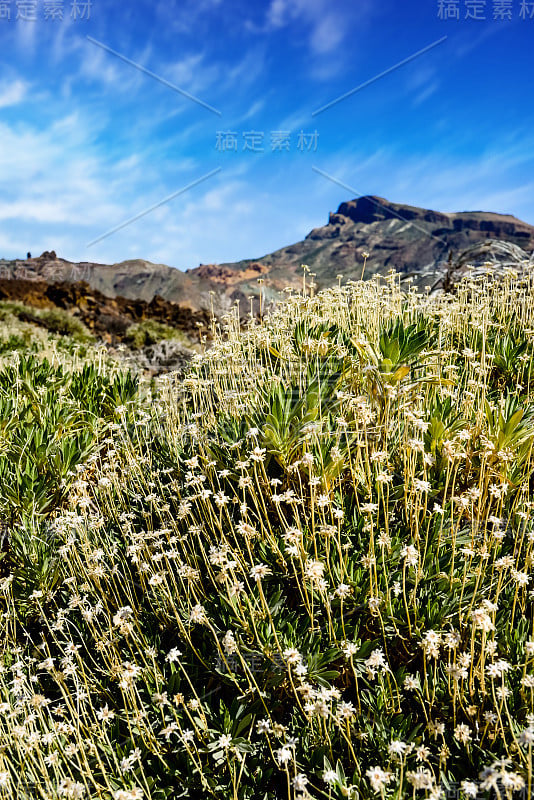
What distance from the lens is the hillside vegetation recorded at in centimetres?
231

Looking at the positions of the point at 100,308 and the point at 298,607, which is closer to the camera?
the point at 298,607

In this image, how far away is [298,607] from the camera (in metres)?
3.11

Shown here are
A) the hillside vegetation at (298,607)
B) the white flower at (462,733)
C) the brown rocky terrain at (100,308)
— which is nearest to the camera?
the white flower at (462,733)

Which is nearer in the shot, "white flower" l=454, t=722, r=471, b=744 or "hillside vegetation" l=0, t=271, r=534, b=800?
"white flower" l=454, t=722, r=471, b=744

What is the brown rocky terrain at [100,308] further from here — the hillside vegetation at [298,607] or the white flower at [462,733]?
the white flower at [462,733]

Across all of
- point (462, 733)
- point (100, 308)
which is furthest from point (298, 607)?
point (100, 308)

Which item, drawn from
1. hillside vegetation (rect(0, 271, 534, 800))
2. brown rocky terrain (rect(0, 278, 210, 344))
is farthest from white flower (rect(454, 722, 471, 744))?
brown rocky terrain (rect(0, 278, 210, 344))

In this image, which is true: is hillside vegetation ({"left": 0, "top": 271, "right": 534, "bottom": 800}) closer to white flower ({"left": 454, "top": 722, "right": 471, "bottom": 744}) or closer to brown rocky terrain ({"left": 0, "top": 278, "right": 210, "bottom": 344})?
white flower ({"left": 454, "top": 722, "right": 471, "bottom": 744})

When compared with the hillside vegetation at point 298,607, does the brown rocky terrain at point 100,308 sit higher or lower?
higher

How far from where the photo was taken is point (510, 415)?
3.89 m

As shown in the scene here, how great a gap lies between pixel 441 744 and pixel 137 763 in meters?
1.54

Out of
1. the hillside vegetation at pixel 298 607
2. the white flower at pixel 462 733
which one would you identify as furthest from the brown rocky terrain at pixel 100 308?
the white flower at pixel 462 733

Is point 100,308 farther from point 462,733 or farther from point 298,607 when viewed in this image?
point 462,733

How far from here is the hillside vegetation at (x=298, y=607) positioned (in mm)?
2309
